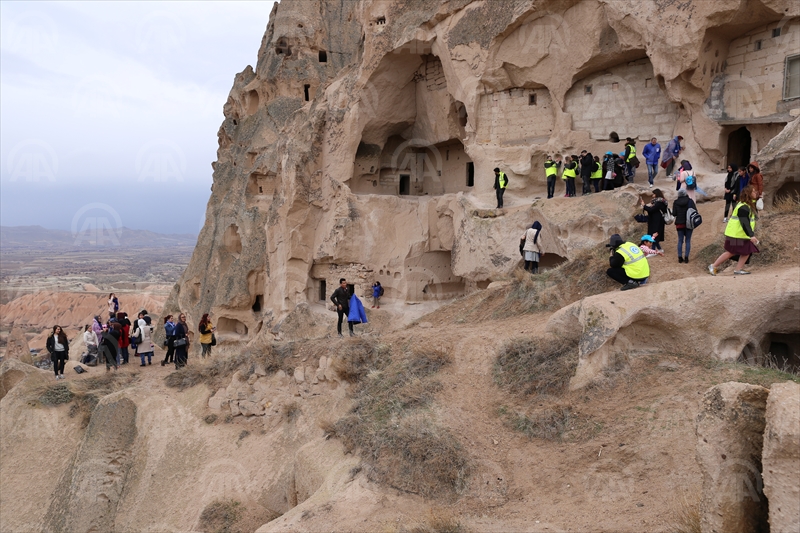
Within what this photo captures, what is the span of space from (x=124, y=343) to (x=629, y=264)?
9.63m

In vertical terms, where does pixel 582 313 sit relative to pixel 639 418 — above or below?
above

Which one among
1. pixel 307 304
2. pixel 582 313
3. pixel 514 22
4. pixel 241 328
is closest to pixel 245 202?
pixel 241 328

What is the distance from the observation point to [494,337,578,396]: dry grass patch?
6.11 metres

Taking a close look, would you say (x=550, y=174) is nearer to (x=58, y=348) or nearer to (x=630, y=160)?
(x=630, y=160)

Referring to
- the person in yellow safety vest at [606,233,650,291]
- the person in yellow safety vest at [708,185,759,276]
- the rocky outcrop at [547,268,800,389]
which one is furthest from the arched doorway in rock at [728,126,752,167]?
the rocky outcrop at [547,268,800,389]

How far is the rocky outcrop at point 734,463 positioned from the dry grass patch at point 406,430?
2.18 metres

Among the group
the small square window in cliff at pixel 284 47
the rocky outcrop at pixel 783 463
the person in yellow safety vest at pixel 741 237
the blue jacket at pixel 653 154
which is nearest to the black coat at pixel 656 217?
the person in yellow safety vest at pixel 741 237

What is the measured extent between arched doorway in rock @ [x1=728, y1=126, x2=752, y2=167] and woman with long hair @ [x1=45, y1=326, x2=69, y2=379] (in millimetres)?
14138

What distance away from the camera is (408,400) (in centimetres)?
641

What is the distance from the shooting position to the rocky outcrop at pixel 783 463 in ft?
9.50

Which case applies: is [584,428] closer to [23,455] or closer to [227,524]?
[227,524]

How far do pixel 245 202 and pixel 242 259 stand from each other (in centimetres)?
220

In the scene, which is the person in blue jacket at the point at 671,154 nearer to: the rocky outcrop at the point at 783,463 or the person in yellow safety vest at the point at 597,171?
the person in yellow safety vest at the point at 597,171

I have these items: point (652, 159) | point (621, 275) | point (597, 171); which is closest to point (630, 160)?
point (652, 159)
